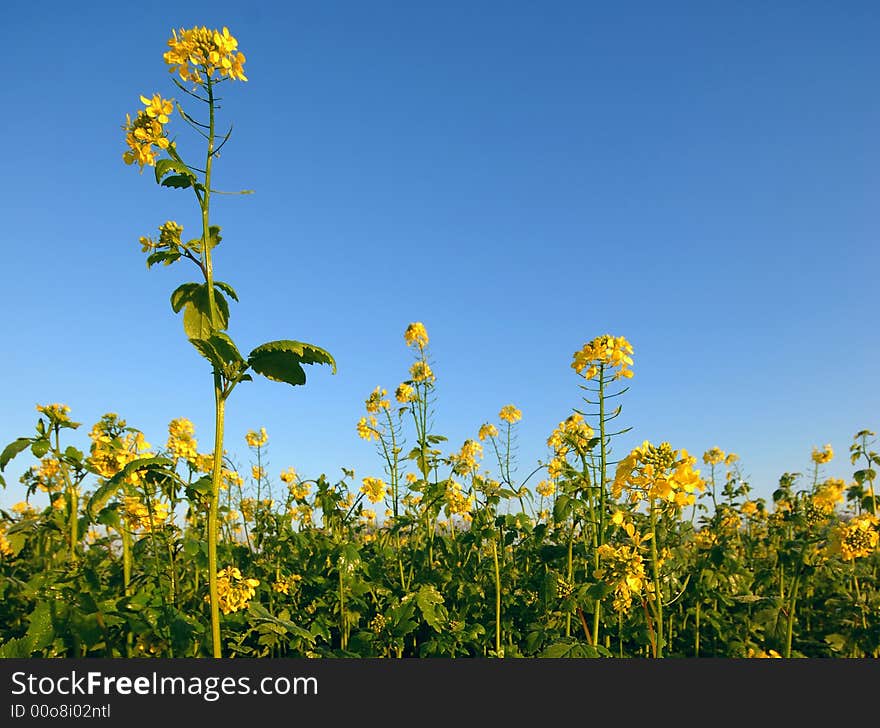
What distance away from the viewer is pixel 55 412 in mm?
4109

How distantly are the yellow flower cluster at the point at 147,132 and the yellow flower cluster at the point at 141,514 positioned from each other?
205cm

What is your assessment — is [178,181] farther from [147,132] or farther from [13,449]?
[13,449]

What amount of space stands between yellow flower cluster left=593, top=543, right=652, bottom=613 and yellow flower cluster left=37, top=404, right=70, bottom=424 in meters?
3.50

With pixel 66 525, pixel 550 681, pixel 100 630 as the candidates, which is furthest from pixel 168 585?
pixel 550 681

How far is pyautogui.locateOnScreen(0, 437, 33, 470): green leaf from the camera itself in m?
3.43

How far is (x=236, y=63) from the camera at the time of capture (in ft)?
9.68

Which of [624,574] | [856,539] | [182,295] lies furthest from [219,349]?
[856,539]

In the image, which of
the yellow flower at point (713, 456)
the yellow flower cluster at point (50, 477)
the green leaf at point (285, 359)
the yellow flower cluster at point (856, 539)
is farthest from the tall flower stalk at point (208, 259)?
the yellow flower at point (713, 456)

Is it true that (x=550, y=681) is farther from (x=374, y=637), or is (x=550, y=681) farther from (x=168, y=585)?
(x=168, y=585)

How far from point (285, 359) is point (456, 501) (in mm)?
2720

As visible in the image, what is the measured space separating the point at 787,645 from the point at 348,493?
392cm

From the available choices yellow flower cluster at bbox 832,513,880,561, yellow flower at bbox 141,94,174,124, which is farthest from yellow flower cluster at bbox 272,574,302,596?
yellow flower cluster at bbox 832,513,880,561

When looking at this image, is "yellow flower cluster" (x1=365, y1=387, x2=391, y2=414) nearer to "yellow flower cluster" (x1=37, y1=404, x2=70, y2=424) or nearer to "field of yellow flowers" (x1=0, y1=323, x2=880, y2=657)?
"field of yellow flowers" (x1=0, y1=323, x2=880, y2=657)

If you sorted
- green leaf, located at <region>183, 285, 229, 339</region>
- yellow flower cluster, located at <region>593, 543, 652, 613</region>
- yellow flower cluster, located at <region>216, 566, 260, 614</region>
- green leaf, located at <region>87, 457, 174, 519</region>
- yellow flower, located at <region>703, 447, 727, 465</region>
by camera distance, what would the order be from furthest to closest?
1. yellow flower, located at <region>703, 447, 727, 465</region>
2. yellow flower cluster, located at <region>216, 566, 260, 614</region>
3. yellow flower cluster, located at <region>593, 543, 652, 613</region>
4. green leaf, located at <region>183, 285, 229, 339</region>
5. green leaf, located at <region>87, 457, 174, 519</region>
